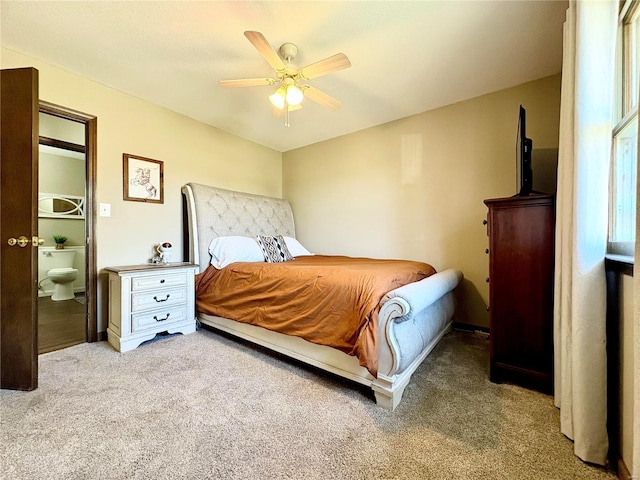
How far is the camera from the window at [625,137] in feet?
3.82

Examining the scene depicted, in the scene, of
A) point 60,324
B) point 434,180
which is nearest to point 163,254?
point 60,324

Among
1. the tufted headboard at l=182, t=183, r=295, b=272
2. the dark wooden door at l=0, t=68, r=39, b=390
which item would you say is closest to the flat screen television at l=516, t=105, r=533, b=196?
the tufted headboard at l=182, t=183, r=295, b=272

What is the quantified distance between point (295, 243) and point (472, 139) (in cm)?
238

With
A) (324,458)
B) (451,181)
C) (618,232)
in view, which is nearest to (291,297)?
(324,458)

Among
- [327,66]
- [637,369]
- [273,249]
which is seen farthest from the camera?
[273,249]

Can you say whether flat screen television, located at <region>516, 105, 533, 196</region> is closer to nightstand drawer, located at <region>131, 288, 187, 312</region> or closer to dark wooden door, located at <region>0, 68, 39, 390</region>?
nightstand drawer, located at <region>131, 288, 187, 312</region>

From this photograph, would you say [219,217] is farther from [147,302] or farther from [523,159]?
[523,159]

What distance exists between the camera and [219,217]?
306cm

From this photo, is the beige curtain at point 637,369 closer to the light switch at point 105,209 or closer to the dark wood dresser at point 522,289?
the dark wood dresser at point 522,289

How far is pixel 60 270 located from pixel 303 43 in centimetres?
463

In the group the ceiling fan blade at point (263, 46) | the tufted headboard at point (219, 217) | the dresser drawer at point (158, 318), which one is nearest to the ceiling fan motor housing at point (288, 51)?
the ceiling fan blade at point (263, 46)

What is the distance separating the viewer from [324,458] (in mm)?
1111

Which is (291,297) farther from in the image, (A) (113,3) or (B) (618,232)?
(A) (113,3)

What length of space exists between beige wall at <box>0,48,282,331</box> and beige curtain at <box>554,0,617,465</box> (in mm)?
3016
